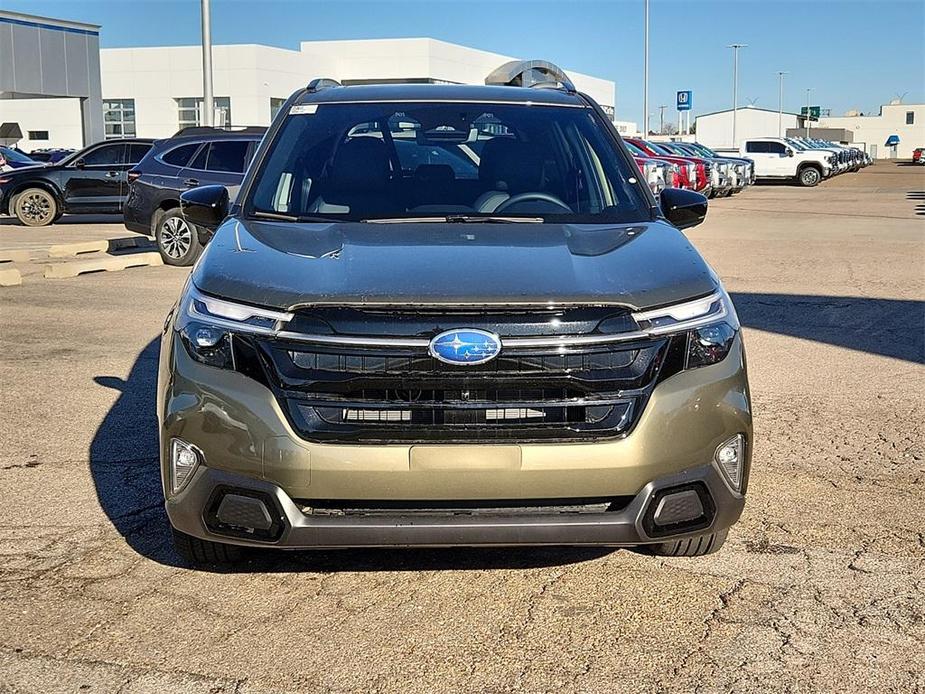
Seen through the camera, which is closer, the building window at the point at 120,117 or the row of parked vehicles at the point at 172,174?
the row of parked vehicles at the point at 172,174

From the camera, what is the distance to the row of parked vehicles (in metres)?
14.3

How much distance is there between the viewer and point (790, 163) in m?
48.2

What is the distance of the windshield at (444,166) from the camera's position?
187 inches

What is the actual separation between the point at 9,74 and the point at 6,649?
37986mm

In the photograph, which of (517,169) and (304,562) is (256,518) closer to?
(304,562)

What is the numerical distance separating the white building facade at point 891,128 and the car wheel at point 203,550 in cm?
13945

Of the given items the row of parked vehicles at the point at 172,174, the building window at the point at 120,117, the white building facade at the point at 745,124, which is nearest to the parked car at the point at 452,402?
the row of parked vehicles at the point at 172,174

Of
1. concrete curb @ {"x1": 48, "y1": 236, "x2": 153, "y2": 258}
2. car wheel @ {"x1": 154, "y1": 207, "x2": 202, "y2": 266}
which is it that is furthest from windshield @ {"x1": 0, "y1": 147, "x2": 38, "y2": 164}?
car wheel @ {"x1": 154, "y1": 207, "x2": 202, "y2": 266}

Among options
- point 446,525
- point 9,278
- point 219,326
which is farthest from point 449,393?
point 9,278

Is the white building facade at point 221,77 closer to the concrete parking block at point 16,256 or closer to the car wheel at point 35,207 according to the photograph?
the car wheel at point 35,207

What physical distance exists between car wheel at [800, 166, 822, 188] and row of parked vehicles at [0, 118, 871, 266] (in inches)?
336

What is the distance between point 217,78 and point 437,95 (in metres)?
61.8

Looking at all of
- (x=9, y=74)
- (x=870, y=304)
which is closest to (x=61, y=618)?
(x=870, y=304)

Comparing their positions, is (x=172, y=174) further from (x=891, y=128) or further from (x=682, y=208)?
(x=891, y=128)
